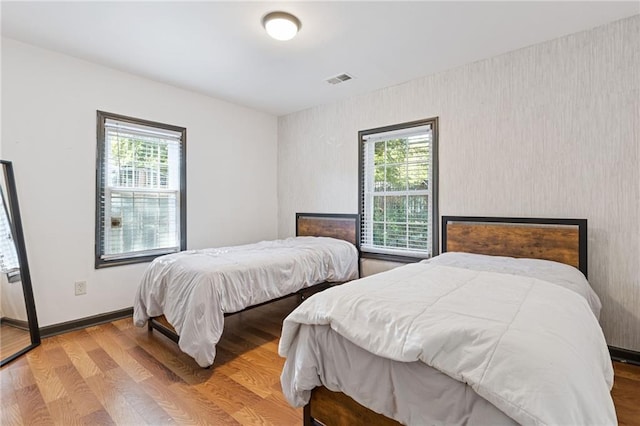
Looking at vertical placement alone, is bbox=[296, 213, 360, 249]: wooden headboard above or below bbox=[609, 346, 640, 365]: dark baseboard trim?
above

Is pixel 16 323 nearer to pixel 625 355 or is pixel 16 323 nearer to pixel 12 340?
pixel 12 340

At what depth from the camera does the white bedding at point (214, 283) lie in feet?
6.94

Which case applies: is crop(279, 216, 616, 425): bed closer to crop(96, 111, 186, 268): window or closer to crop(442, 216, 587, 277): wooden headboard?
crop(442, 216, 587, 277): wooden headboard

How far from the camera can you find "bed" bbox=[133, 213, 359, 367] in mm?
2121

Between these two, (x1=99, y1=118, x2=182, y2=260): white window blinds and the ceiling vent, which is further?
the ceiling vent

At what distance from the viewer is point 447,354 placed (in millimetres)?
992

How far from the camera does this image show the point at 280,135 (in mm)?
4688

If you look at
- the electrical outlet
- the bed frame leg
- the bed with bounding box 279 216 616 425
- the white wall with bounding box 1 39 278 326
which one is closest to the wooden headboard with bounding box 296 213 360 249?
the white wall with bounding box 1 39 278 326

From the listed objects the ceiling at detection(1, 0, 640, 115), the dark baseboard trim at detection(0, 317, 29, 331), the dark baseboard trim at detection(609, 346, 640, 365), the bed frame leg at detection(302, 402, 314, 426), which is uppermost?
the ceiling at detection(1, 0, 640, 115)

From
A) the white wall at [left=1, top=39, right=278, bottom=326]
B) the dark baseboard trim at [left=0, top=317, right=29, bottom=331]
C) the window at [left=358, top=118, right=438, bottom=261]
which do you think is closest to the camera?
the dark baseboard trim at [left=0, top=317, right=29, bottom=331]

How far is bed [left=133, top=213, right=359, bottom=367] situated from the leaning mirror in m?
0.78

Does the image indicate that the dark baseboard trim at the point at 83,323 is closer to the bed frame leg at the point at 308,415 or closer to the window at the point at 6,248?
the window at the point at 6,248

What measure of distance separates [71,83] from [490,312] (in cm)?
371

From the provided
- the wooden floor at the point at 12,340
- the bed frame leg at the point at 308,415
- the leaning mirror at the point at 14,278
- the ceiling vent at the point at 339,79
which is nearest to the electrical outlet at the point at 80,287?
the leaning mirror at the point at 14,278
